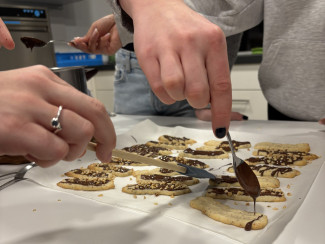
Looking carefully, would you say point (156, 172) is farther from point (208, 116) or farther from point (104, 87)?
point (104, 87)

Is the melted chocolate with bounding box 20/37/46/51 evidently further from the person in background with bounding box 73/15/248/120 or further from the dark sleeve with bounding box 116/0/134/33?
the dark sleeve with bounding box 116/0/134/33

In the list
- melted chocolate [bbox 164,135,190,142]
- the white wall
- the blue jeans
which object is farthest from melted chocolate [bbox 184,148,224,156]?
the white wall

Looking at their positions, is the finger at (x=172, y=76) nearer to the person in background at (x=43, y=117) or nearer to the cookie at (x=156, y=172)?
the person in background at (x=43, y=117)

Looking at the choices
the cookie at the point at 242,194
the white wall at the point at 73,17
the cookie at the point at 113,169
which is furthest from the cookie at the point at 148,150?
the white wall at the point at 73,17

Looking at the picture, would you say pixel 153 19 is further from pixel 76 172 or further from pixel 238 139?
pixel 238 139

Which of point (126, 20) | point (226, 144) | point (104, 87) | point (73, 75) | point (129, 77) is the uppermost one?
point (126, 20)

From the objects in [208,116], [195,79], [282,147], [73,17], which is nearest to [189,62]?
[195,79]

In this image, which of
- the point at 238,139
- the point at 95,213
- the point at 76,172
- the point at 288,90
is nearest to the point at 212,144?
the point at 238,139

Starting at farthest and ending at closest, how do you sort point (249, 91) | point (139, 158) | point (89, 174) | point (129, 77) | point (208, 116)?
point (249, 91)
point (129, 77)
point (208, 116)
point (89, 174)
point (139, 158)
